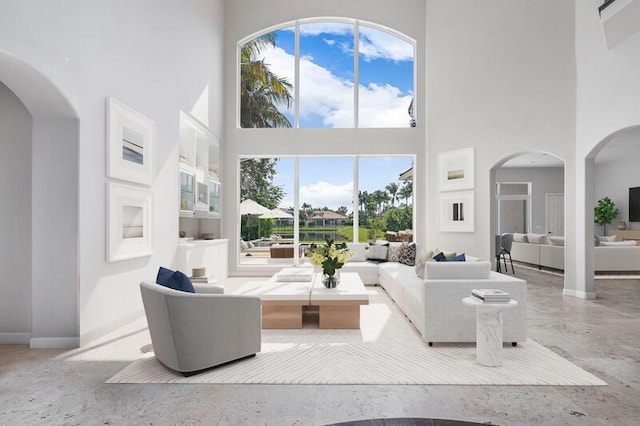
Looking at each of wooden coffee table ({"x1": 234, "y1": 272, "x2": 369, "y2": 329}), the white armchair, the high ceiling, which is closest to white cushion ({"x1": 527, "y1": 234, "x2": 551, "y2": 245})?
the high ceiling

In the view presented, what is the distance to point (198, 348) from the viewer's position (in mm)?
3094

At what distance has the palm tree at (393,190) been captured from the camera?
8.84 meters

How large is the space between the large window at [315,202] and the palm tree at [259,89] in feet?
3.08

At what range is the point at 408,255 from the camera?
7.38 m

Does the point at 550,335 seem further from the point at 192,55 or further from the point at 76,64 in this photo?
the point at 192,55

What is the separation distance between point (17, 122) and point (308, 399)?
12.5 ft

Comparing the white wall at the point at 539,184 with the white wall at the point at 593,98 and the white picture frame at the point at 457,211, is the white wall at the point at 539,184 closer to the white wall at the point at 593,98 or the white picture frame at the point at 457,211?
the white picture frame at the point at 457,211

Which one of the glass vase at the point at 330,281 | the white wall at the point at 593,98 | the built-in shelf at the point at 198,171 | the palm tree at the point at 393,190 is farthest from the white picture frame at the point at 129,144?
the white wall at the point at 593,98

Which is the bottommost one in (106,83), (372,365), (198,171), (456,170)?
(372,365)

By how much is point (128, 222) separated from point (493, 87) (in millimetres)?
6548

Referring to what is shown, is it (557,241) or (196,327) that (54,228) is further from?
(557,241)

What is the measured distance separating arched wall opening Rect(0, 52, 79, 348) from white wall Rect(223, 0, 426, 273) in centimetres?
487

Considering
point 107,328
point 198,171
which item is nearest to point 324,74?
point 198,171

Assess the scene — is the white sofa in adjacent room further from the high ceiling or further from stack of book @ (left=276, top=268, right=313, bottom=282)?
stack of book @ (left=276, top=268, right=313, bottom=282)
